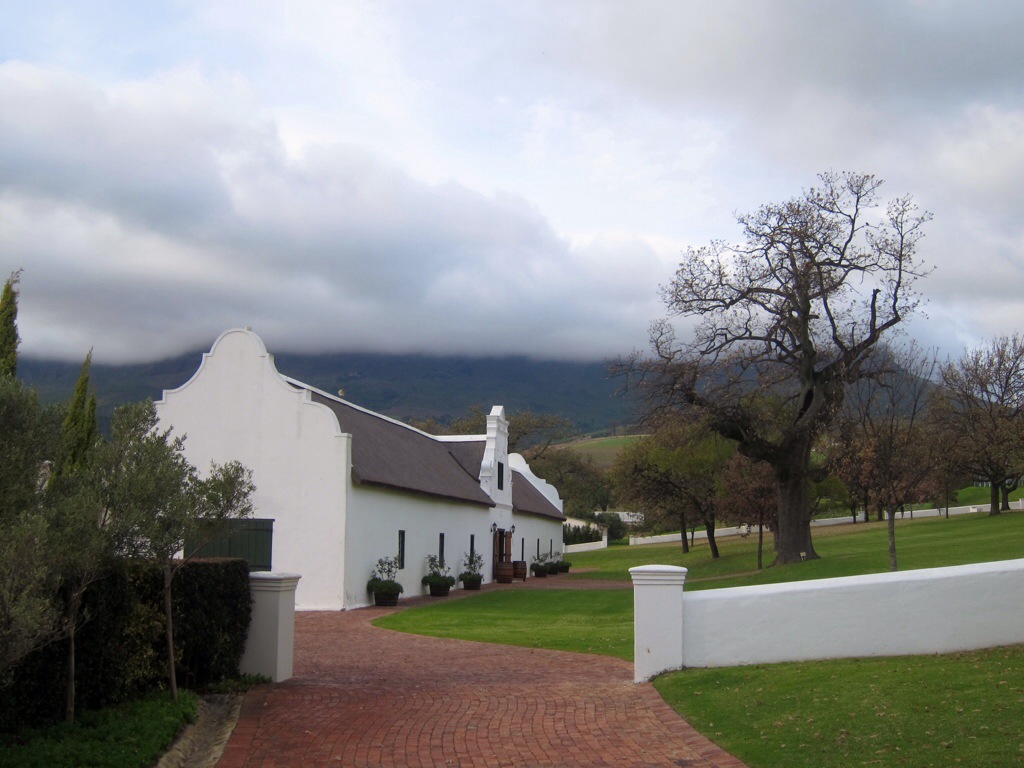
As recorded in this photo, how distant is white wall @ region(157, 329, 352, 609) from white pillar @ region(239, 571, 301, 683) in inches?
548

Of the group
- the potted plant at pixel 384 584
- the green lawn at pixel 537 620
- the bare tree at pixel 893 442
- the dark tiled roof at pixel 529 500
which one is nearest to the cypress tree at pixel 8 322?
the green lawn at pixel 537 620

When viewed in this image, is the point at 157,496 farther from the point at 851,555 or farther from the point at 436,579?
the point at 851,555

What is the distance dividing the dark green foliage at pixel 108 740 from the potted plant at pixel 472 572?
26.1m

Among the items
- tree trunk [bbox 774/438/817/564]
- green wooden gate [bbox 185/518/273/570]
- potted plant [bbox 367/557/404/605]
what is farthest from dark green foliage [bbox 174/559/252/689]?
tree trunk [bbox 774/438/817/564]

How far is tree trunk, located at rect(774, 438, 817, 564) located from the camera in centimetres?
3083

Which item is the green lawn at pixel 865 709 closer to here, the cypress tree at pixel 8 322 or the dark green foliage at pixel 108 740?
the dark green foliage at pixel 108 740

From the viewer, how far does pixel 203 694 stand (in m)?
11.2

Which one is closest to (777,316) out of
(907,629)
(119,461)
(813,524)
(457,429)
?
(907,629)

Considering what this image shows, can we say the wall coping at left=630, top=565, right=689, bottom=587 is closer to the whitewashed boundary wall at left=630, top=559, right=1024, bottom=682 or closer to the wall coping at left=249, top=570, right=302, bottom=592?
the whitewashed boundary wall at left=630, top=559, right=1024, bottom=682

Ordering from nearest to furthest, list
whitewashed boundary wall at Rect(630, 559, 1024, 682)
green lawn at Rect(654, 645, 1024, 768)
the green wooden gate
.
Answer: green lawn at Rect(654, 645, 1024, 768)
whitewashed boundary wall at Rect(630, 559, 1024, 682)
the green wooden gate

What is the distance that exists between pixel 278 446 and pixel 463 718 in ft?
59.3

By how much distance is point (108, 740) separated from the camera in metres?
8.32

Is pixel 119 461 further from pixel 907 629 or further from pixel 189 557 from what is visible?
pixel 907 629

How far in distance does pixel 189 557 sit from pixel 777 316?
23444mm
